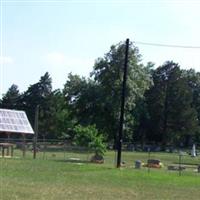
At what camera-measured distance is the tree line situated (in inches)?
3691

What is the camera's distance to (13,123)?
61.1m

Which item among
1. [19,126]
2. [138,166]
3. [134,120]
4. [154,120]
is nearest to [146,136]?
[154,120]

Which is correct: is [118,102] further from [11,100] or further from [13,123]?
[11,100]

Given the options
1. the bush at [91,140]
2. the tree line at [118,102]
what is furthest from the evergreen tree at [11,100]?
the bush at [91,140]

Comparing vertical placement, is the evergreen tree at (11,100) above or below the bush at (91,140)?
above

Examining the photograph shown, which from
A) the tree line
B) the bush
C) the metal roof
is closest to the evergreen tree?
the tree line

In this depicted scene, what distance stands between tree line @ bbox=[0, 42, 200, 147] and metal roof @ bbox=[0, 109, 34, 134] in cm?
2624

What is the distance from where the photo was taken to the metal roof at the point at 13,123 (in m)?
59.6

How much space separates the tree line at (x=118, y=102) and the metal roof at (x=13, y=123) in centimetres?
2624

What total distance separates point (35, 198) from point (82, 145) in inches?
1417

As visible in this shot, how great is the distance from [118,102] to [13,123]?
111 feet

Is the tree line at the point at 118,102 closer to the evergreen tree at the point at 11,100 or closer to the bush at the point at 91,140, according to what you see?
the evergreen tree at the point at 11,100

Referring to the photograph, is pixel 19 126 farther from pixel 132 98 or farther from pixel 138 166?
pixel 132 98

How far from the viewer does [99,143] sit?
174 ft
